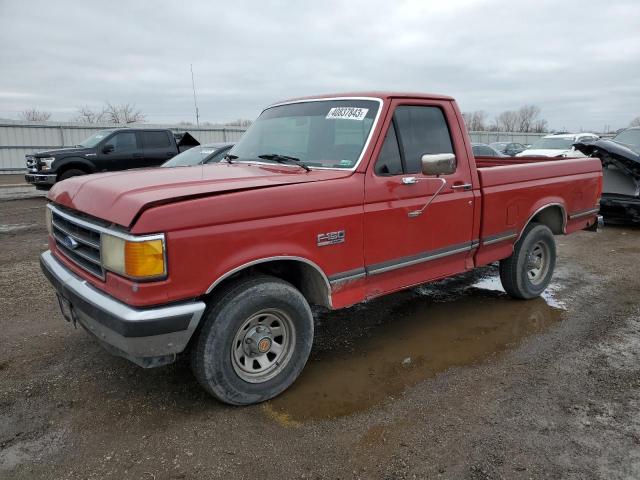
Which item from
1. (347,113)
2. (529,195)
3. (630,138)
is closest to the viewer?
(347,113)

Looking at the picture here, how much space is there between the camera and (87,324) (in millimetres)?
2979

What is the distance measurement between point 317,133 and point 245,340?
5.78ft

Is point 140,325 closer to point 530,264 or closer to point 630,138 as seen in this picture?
point 530,264

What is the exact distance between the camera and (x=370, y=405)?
3.20 meters

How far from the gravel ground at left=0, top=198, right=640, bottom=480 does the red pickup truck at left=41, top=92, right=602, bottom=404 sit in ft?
1.26

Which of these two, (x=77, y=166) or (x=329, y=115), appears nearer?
(x=329, y=115)

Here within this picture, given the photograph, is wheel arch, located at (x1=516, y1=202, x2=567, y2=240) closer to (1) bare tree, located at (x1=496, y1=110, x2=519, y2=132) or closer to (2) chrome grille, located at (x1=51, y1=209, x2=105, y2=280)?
(2) chrome grille, located at (x1=51, y1=209, x2=105, y2=280)

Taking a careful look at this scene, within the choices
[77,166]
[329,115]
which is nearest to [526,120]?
[77,166]

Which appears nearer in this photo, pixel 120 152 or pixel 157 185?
pixel 157 185

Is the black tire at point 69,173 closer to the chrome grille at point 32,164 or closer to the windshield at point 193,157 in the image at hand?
the chrome grille at point 32,164

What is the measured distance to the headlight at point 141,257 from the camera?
2.57m

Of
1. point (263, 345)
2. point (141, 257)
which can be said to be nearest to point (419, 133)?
point (263, 345)

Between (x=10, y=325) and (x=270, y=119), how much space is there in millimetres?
3083

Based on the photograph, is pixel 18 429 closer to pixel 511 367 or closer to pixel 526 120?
pixel 511 367
